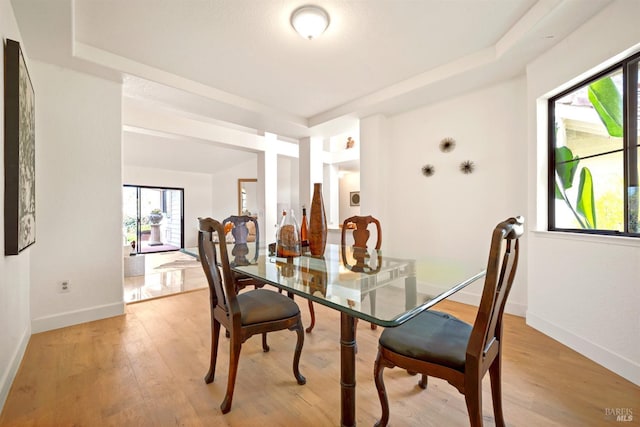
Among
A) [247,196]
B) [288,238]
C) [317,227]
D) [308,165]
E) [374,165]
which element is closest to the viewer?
[288,238]

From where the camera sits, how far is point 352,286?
127 centimetres

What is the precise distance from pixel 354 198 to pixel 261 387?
5.83 meters

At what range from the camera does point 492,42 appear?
93.0 inches

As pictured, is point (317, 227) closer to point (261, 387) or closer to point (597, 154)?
point (261, 387)

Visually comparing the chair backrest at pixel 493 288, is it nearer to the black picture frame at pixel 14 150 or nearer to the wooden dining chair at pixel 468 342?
the wooden dining chair at pixel 468 342

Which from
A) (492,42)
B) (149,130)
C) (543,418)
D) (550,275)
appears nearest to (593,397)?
(543,418)

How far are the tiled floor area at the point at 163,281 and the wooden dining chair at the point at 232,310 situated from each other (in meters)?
1.38

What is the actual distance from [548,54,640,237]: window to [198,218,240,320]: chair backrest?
8.08 ft

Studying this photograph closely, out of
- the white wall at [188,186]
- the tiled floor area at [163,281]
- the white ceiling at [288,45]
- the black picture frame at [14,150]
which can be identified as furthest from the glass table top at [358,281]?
the white wall at [188,186]

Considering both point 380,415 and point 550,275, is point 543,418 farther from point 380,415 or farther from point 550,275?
point 550,275

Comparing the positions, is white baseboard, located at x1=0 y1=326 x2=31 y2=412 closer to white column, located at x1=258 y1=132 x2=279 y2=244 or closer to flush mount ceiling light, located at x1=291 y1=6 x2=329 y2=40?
flush mount ceiling light, located at x1=291 y1=6 x2=329 y2=40

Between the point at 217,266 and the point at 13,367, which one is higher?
the point at 217,266

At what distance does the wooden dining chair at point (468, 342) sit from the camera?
992 millimetres

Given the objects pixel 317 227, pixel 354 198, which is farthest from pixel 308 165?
pixel 317 227
